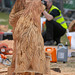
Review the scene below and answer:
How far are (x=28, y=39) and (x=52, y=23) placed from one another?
4.18m

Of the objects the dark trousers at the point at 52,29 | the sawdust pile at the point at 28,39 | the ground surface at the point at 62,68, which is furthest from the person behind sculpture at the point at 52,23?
the sawdust pile at the point at 28,39

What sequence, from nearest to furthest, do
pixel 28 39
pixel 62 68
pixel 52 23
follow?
1. pixel 28 39
2. pixel 62 68
3. pixel 52 23

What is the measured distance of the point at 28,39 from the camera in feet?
6.44

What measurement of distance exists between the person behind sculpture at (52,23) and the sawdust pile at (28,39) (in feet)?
11.9

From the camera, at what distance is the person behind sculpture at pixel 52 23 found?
5.89 meters

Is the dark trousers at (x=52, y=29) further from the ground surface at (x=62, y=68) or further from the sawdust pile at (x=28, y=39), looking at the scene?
the sawdust pile at (x=28, y=39)

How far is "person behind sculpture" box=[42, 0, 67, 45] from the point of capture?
589 centimetres

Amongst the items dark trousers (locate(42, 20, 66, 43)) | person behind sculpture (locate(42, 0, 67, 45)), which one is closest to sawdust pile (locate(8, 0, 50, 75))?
person behind sculpture (locate(42, 0, 67, 45))

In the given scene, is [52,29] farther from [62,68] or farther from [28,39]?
[28,39]

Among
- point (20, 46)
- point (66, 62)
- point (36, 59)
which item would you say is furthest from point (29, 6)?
point (66, 62)

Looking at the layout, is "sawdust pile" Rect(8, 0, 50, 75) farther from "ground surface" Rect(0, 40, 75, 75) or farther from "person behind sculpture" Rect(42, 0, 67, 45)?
"person behind sculpture" Rect(42, 0, 67, 45)

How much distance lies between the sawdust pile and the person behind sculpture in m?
3.62

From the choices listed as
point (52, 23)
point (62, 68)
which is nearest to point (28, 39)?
point (62, 68)

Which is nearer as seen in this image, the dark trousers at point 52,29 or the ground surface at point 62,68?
the ground surface at point 62,68
